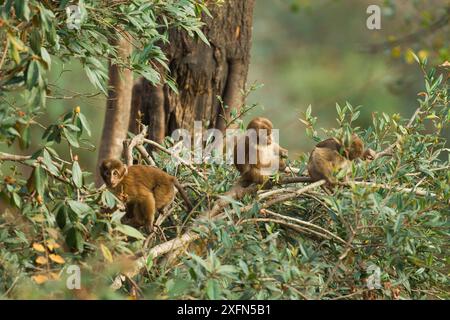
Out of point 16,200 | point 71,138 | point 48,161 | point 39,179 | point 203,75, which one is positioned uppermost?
point 203,75

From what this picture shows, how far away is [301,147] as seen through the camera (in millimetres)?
19688

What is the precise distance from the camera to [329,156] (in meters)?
6.43

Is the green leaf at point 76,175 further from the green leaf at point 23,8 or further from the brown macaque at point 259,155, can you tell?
the brown macaque at point 259,155

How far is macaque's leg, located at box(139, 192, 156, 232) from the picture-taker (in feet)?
19.8

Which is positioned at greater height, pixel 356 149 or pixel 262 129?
pixel 262 129

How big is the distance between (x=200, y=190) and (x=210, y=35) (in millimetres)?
3074

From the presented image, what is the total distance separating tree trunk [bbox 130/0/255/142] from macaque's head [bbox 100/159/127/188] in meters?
2.68

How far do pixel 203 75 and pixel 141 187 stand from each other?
2945 mm

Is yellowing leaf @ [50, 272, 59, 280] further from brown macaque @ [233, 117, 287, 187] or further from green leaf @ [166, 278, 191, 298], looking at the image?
brown macaque @ [233, 117, 287, 187]

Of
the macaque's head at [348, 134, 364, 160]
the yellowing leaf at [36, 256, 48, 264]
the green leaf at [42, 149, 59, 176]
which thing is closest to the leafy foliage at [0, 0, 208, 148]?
the green leaf at [42, 149, 59, 176]

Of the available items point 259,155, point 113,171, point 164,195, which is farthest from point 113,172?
point 259,155

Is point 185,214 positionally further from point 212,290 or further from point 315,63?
point 315,63

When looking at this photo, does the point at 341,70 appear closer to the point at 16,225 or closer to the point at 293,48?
the point at 293,48

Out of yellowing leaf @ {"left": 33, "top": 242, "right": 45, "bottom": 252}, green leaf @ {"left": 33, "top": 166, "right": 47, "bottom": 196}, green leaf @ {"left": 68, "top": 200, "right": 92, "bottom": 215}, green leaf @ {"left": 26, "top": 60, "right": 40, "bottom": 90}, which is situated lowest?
yellowing leaf @ {"left": 33, "top": 242, "right": 45, "bottom": 252}
